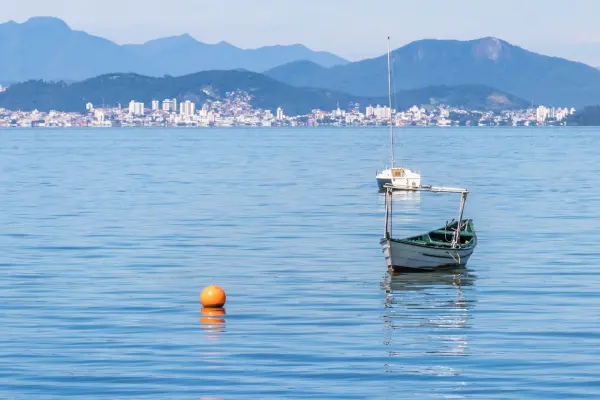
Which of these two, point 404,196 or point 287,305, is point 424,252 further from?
point 404,196

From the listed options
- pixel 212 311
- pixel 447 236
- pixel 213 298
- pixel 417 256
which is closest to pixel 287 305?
pixel 213 298

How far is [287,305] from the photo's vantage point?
41000 millimetres

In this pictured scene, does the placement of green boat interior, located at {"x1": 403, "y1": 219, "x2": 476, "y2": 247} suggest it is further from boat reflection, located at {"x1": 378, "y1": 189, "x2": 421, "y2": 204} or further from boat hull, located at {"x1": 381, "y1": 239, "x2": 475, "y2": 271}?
boat reflection, located at {"x1": 378, "y1": 189, "x2": 421, "y2": 204}

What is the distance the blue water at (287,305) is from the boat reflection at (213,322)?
0.32 ft

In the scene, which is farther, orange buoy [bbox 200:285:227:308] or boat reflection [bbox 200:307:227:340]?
orange buoy [bbox 200:285:227:308]

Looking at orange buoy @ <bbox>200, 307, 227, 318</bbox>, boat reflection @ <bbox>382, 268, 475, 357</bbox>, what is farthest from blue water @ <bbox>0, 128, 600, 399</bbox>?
orange buoy @ <bbox>200, 307, 227, 318</bbox>

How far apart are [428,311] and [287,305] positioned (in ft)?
15.4

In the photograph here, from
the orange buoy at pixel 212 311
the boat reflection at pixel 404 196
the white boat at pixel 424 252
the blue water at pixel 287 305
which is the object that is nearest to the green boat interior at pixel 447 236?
the white boat at pixel 424 252

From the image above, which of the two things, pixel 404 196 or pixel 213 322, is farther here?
pixel 404 196

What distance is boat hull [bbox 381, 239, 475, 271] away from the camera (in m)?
49.4

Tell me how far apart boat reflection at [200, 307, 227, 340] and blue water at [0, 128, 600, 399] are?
98 mm

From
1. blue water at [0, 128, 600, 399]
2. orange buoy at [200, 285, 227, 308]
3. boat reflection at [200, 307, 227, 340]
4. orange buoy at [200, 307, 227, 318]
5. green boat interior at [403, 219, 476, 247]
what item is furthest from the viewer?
green boat interior at [403, 219, 476, 247]

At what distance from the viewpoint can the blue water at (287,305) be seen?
29094 mm

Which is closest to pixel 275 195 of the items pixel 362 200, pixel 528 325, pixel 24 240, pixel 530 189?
pixel 362 200
